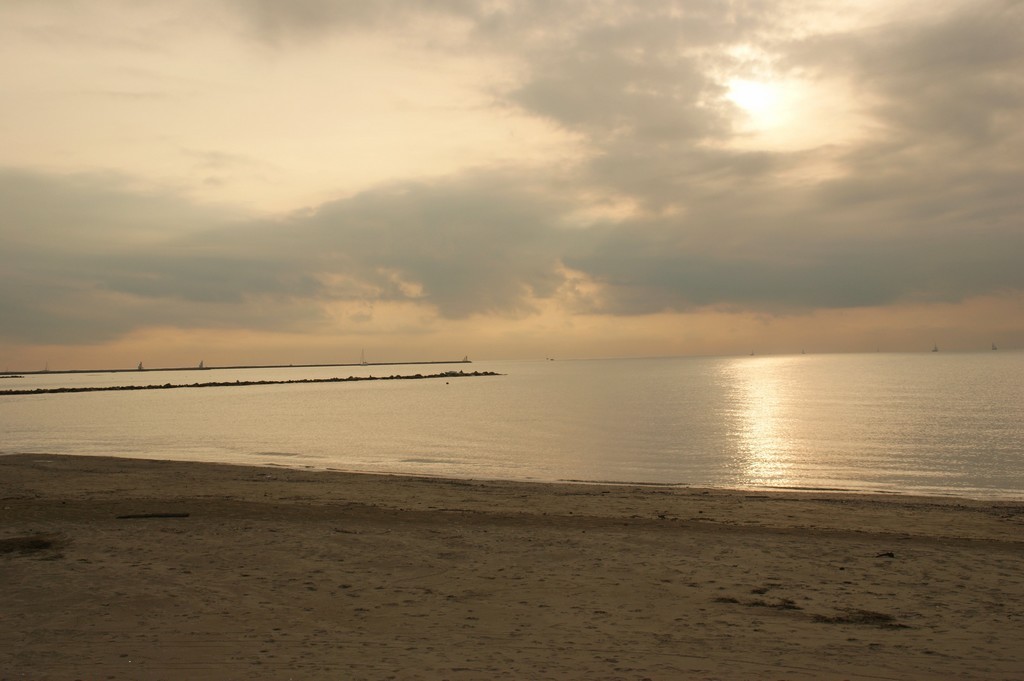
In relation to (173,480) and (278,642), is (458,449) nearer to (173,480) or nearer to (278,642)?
(173,480)

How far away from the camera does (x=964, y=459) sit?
124 ft

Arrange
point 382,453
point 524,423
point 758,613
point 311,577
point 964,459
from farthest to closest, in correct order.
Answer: point 524,423, point 382,453, point 964,459, point 311,577, point 758,613

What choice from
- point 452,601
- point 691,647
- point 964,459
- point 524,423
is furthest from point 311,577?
point 524,423

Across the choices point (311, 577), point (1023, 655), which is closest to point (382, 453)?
point (311, 577)

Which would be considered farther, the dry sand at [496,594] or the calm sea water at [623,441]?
the calm sea water at [623,441]

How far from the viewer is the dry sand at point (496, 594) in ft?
27.8

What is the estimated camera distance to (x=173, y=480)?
26281 mm

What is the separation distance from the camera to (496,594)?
1113cm

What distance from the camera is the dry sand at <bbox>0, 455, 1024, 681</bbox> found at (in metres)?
8.48

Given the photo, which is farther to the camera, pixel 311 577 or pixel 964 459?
pixel 964 459

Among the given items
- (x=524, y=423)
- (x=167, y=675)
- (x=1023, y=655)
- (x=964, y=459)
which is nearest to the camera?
(x=167, y=675)

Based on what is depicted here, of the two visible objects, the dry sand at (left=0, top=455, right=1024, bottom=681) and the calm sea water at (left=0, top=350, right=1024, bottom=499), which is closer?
the dry sand at (left=0, top=455, right=1024, bottom=681)

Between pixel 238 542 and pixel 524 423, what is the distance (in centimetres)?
4914

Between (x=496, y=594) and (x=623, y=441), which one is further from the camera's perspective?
(x=623, y=441)
